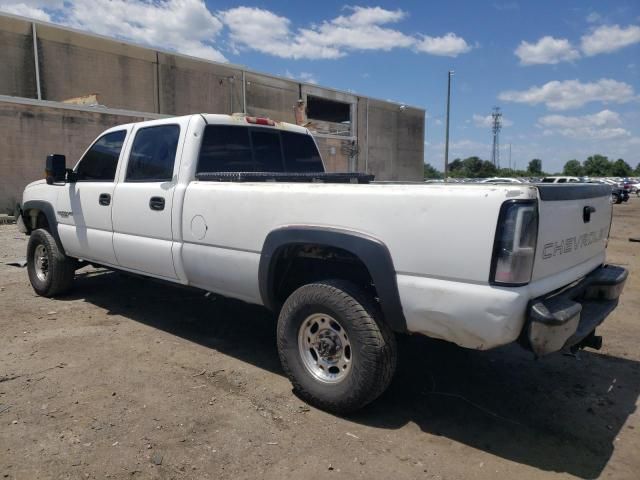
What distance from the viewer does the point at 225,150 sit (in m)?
4.50

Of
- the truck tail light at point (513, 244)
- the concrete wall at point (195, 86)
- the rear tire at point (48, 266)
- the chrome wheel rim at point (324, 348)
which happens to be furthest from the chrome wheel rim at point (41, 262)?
the concrete wall at point (195, 86)

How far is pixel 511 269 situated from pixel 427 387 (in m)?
1.55

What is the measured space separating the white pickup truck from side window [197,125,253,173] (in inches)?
0.5

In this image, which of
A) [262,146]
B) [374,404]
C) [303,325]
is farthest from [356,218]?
[262,146]

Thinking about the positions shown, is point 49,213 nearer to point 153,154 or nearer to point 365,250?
point 153,154

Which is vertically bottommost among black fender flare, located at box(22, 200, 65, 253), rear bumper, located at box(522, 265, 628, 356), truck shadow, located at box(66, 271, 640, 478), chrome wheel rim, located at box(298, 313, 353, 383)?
truck shadow, located at box(66, 271, 640, 478)

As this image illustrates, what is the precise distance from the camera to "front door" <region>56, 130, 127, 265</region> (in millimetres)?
4977

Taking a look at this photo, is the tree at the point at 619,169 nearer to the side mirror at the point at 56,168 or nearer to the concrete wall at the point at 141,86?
the concrete wall at the point at 141,86

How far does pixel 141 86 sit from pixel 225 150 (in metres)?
25.4

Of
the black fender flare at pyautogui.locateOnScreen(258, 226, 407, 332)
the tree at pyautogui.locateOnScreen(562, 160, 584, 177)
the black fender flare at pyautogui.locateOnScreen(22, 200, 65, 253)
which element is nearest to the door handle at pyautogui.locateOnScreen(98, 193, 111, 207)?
the black fender flare at pyautogui.locateOnScreen(22, 200, 65, 253)

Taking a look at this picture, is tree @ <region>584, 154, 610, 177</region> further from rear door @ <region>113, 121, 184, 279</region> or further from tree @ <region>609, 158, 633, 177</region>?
rear door @ <region>113, 121, 184, 279</region>

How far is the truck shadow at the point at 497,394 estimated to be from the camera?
2949mm

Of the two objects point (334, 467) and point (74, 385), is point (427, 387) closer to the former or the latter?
point (334, 467)

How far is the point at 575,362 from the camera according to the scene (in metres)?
4.24
